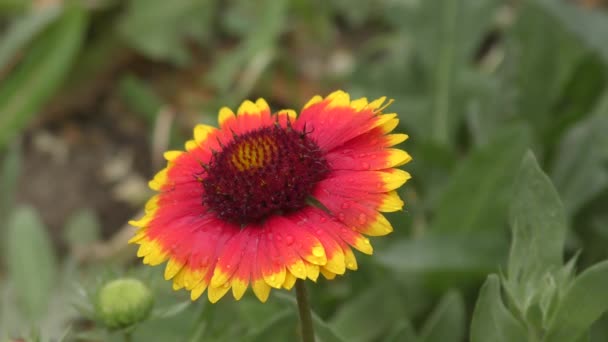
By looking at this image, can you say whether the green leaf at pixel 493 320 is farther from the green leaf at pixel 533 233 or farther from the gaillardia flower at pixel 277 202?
the gaillardia flower at pixel 277 202

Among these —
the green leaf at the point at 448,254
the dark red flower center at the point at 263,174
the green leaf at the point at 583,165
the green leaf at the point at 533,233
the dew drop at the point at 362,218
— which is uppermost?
the dark red flower center at the point at 263,174

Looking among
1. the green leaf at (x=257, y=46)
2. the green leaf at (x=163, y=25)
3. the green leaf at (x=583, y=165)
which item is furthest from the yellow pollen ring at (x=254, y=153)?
the green leaf at (x=163, y=25)

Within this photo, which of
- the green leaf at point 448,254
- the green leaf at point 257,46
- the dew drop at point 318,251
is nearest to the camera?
the dew drop at point 318,251

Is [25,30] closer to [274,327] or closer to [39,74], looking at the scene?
[39,74]

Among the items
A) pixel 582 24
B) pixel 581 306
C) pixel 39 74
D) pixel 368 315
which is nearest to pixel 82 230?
pixel 39 74

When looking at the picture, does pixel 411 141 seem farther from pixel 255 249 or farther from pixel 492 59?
pixel 255 249

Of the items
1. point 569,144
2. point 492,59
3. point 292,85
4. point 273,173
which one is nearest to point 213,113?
point 292,85

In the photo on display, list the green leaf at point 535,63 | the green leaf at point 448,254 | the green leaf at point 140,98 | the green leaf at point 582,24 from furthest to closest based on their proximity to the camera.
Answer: the green leaf at point 140,98 → the green leaf at point 535,63 → the green leaf at point 582,24 → the green leaf at point 448,254
